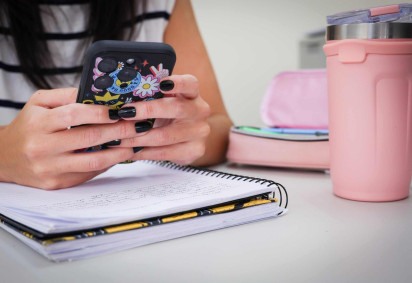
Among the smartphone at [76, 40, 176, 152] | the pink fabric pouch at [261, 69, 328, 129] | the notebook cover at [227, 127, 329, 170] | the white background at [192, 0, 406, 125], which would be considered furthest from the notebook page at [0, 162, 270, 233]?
the white background at [192, 0, 406, 125]

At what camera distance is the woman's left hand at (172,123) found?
558mm

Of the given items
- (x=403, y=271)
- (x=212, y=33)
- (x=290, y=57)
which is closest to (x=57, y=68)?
(x=403, y=271)

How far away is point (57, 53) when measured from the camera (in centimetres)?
96

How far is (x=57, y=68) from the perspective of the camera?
950mm

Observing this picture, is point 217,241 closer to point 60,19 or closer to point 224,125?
point 224,125

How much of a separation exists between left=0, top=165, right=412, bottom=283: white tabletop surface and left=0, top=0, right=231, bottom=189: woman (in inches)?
4.9

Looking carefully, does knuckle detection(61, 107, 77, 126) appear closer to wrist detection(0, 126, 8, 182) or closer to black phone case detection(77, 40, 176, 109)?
black phone case detection(77, 40, 176, 109)

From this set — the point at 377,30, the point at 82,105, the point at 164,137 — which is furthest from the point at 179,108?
the point at 377,30

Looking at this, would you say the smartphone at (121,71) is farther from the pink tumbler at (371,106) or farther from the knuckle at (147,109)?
the pink tumbler at (371,106)

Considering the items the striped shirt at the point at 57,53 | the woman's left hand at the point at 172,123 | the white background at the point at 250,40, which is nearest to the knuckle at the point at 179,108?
Result: the woman's left hand at the point at 172,123

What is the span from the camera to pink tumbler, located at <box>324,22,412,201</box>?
514 mm

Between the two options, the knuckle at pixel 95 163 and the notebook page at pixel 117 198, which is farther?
the knuckle at pixel 95 163

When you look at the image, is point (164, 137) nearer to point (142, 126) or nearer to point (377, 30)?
point (142, 126)

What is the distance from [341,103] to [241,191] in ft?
0.54
